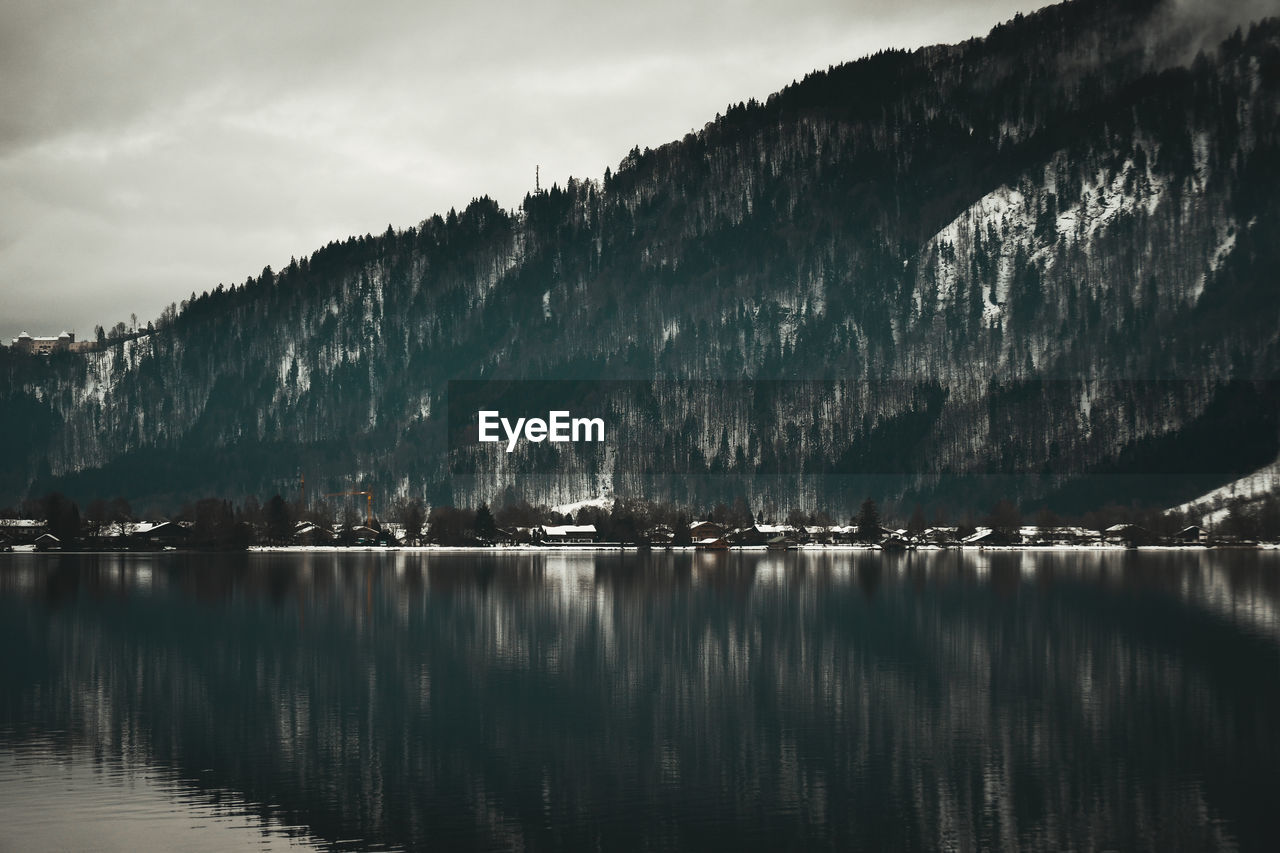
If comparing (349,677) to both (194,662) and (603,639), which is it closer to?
(194,662)

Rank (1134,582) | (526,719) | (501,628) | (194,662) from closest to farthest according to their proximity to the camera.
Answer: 1. (526,719)
2. (194,662)
3. (501,628)
4. (1134,582)

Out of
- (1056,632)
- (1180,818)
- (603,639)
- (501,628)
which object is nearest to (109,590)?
(501,628)

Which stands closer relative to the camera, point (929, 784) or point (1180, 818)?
point (1180, 818)

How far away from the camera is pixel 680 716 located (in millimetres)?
49375

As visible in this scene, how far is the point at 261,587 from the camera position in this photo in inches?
4530

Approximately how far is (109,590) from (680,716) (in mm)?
77507

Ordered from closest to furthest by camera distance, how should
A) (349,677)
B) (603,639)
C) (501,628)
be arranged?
(349,677), (603,639), (501,628)

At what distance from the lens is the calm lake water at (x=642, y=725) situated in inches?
1372

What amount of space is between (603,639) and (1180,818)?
4056 centimetres

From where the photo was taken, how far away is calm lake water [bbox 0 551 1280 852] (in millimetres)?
34844

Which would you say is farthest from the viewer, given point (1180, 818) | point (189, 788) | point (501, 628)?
point (501, 628)

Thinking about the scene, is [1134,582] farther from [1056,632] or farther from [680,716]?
[680,716]

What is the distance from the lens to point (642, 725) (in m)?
47.6

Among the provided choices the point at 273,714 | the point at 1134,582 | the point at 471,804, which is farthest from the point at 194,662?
the point at 1134,582
